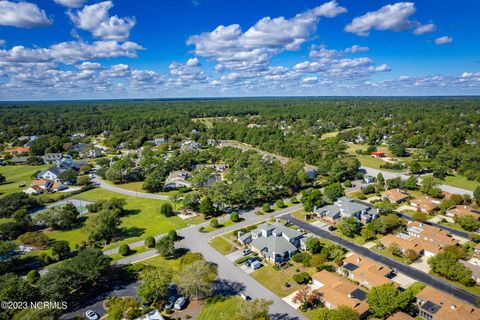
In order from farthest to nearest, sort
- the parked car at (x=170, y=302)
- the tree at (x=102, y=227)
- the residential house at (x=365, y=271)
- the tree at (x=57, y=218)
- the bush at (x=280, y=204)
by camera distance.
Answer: the bush at (x=280, y=204) → the tree at (x=57, y=218) → the tree at (x=102, y=227) → the residential house at (x=365, y=271) → the parked car at (x=170, y=302)

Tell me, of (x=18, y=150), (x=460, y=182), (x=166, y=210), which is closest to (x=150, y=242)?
(x=166, y=210)

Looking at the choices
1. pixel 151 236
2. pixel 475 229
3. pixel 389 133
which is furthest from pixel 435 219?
pixel 389 133

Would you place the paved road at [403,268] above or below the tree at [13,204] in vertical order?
below

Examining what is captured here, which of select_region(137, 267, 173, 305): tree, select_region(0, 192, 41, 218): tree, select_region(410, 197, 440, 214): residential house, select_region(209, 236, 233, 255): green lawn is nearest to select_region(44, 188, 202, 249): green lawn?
select_region(209, 236, 233, 255): green lawn

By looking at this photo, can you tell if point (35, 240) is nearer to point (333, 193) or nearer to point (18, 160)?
point (333, 193)

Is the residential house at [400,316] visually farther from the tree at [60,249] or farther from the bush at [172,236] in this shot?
the tree at [60,249]

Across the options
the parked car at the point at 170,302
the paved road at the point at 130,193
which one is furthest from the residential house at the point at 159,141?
the parked car at the point at 170,302

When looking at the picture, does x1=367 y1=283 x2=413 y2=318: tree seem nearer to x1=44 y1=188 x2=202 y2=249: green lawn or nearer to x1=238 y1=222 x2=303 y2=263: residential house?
x1=238 y1=222 x2=303 y2=263: residential house
